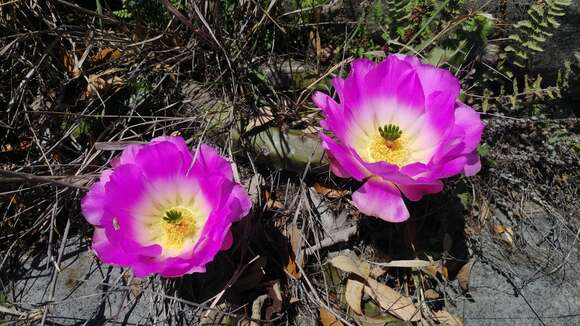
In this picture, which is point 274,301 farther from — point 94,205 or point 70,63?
point 70,63

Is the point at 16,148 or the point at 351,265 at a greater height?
the point at 16,148

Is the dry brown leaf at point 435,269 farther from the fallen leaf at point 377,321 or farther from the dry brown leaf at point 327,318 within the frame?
the dry brown leaf at point 327,318

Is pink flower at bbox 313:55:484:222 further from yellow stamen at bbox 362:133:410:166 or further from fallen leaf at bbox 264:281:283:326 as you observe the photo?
fallen leaf at bbox 264:281:283:326

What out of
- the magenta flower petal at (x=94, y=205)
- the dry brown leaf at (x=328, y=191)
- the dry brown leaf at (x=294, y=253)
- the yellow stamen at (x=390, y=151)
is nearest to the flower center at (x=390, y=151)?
the yellow stamen at (x=390, y=151)

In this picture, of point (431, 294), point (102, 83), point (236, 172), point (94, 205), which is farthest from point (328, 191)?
point (102, 83)

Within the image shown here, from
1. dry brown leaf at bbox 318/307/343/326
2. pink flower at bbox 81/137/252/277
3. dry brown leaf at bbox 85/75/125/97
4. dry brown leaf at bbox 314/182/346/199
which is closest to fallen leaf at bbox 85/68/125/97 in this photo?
dry brown leaf at bbox 85/75/125/97

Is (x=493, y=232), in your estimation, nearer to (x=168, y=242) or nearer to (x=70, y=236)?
(x=168, y=242)
